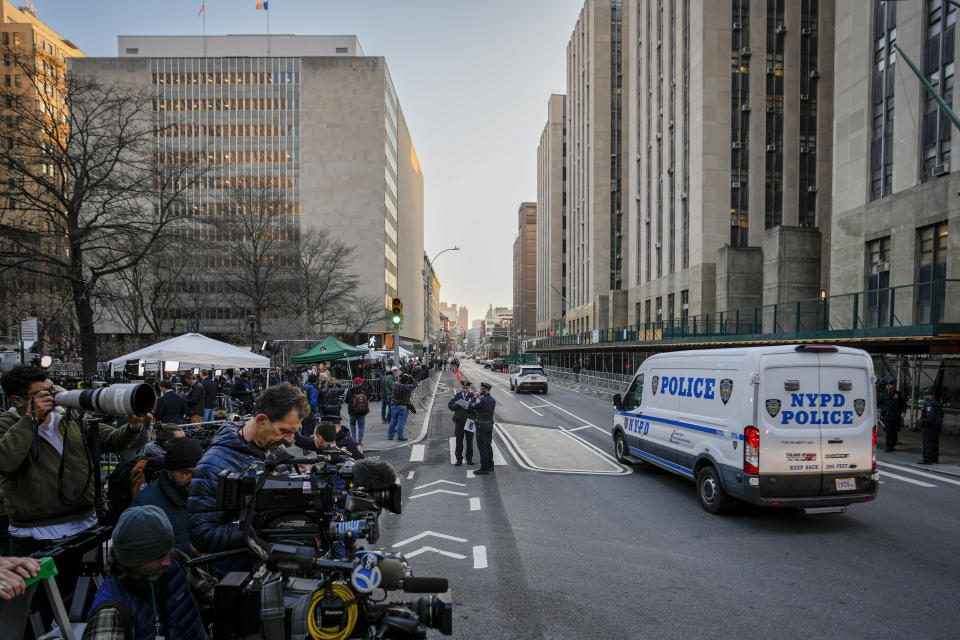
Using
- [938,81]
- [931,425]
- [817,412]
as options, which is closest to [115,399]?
[817,412]

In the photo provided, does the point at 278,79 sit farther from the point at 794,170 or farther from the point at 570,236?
the point at 794,170

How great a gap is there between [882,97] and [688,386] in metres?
21.3

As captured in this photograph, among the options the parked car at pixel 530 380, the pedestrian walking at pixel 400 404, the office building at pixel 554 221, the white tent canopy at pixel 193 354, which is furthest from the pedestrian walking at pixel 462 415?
the office building at pixel 554 221

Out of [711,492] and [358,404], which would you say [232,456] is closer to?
[711,492]

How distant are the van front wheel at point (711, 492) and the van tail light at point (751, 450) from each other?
745 millimetres

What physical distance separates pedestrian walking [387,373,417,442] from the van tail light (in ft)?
30.1

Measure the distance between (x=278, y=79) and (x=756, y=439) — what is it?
80.7 meters

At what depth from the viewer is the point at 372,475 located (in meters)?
2.81

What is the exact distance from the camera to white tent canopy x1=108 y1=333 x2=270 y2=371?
1309 centimetres

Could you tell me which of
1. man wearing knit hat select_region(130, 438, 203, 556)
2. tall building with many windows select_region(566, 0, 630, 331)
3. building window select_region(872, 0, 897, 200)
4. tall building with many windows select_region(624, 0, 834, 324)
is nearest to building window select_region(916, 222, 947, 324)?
building window select_region(872, 0, 897, 200)

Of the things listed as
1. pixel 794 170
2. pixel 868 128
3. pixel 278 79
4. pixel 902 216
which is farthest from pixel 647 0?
pixel 278 79

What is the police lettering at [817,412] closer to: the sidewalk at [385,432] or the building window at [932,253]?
the sidewalk at [385,432]

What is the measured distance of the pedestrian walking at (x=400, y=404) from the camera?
1385 cm

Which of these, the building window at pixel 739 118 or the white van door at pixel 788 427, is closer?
the white van door at pixel 788 427
